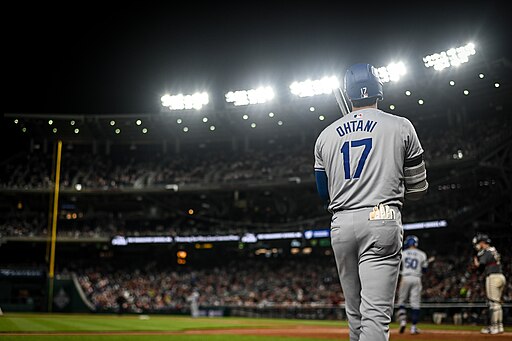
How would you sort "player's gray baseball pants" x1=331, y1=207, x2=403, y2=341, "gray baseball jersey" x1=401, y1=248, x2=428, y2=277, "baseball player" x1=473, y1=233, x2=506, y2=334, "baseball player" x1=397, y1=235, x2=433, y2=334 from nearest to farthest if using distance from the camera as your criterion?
1. "player's gray baseball pants" x1=331, y1=207, x2=403, y2=341
2. "baseball player" x1=473, y1=233, x2=506, y2=334
3. "baseball player" x1=397, y1=235, x2=433, y2=334
4. "gray baseball jersey" x1=401, y1=248, x2=428, y2=277

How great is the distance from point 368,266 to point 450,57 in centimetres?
2817

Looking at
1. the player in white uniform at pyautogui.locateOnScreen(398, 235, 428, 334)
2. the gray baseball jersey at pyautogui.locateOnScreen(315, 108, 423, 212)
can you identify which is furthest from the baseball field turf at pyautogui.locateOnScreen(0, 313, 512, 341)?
the gray baseball jersey at pyautogui.locateOnScreen(315, 108, 423, 212)

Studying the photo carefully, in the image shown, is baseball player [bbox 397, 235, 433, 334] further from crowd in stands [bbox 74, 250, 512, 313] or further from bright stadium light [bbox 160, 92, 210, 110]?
bright stadium light [bbox 160, 92, 210, 110]

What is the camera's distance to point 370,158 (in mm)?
3430

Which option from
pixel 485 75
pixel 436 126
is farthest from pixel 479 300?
pixel 436 126

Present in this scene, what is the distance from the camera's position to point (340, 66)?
35719 millimetres

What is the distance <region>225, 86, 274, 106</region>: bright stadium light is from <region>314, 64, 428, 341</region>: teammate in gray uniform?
31.5 meters

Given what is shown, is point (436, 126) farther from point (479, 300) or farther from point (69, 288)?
point (69, 288)

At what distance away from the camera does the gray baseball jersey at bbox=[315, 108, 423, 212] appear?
3.37 metres

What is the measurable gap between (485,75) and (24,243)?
34.5m

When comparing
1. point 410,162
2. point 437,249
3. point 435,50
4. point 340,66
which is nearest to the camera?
point 410,162

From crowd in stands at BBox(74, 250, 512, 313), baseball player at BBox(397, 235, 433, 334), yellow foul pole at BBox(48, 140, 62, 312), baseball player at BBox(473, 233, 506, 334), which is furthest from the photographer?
yellow foul pole at BBox(48, 140, 62, 312)

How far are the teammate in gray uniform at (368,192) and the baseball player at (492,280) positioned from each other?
8.51m

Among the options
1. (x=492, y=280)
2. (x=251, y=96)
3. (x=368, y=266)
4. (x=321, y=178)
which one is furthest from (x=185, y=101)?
(x=368, y=266)
